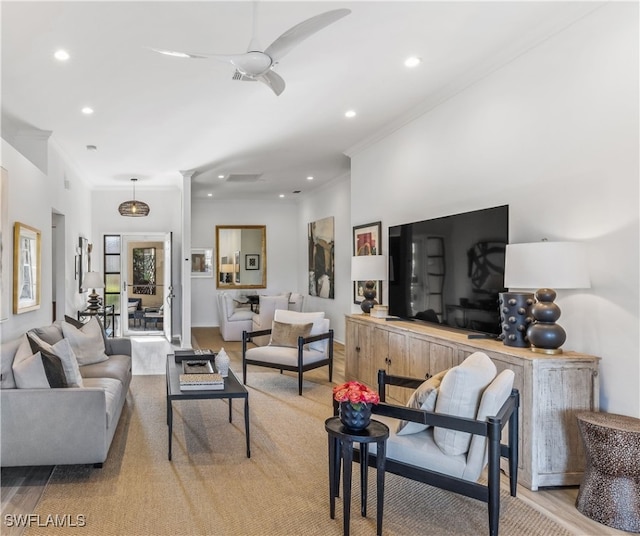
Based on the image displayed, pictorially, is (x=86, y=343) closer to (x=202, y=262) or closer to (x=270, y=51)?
(x=270, y=51)

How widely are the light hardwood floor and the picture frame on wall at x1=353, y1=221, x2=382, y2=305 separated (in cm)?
323

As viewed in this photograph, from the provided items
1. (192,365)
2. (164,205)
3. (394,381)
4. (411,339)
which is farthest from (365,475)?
(164,205)

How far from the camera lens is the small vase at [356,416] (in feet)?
7.79

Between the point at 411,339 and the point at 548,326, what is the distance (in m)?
1.42

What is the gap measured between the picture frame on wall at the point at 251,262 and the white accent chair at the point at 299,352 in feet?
17.4

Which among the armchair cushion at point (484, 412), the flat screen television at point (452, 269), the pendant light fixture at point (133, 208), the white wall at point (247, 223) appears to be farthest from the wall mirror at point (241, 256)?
the armchair cushion at point (484, 412)

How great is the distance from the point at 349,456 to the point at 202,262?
30.1 ft

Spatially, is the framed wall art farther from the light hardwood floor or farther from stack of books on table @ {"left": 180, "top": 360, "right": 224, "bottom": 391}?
stack of books on table @ {"left": 180, "top": 360, "right": 224, "bottom": 391}

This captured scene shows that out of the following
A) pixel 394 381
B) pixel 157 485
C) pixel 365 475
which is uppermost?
pixel 394 381

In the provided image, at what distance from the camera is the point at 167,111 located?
494cm

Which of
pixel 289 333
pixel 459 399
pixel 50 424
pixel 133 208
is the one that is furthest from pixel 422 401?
pixel 133 208

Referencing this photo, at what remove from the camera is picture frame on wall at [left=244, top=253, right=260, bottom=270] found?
11188mm

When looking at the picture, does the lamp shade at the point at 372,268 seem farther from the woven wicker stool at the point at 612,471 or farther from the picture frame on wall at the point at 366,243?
the woven wicker stool at the point at 612,471

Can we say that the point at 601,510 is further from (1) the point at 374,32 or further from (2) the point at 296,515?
(1) the point at 374,32
